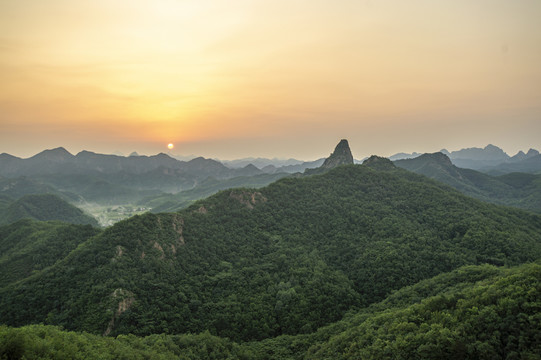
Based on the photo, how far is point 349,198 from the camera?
9869cm

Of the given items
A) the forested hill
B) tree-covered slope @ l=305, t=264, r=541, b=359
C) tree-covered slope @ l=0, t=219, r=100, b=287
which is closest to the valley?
tree-covered slope @ l=305, t=264, r=541, b=359

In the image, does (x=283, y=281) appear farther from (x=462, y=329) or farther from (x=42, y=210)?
(x=42, y=210)

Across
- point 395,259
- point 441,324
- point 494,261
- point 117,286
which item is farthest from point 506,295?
point 117,286

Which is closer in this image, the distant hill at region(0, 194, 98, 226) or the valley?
the valley

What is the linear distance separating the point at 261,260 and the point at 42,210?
17815 centimetres

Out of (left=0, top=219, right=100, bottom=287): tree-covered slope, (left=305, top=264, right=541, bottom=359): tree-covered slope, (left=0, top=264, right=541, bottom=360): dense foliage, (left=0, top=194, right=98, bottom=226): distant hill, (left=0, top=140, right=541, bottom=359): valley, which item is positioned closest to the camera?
(left=0, top=264, right=541, bottom=360): dense foliage

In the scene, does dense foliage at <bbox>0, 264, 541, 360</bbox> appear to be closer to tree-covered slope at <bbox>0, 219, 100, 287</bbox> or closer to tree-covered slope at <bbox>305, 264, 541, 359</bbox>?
tree-covered slope at <bbox>305, 264, 541, 359</bbox>

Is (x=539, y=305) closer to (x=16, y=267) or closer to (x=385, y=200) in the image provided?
(x=385, y=200)

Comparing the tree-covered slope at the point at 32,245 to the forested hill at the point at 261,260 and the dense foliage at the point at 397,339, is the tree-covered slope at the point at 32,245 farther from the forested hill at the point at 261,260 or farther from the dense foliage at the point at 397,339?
the dense foliage at the point at 397,339

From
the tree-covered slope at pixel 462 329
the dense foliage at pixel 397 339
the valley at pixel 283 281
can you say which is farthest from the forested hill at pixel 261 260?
the tree-covered slope at pixel 462 329

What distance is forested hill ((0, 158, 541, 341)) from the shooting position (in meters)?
48.3

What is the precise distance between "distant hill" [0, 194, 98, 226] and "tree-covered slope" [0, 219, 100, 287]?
244 feet

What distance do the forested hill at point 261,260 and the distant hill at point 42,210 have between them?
13036 centimetres

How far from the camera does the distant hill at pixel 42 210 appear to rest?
154 m
